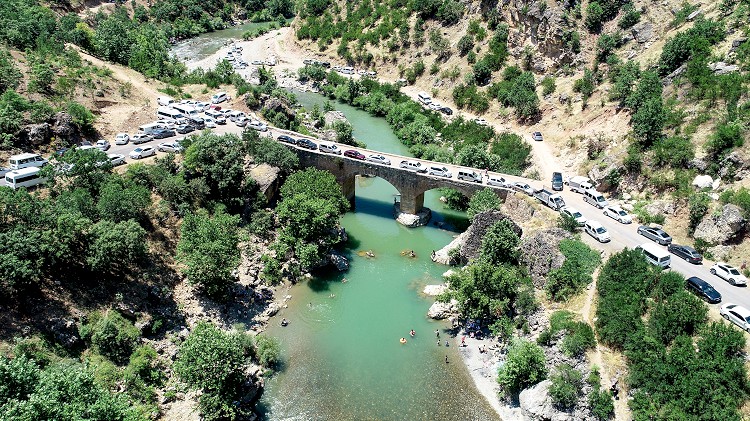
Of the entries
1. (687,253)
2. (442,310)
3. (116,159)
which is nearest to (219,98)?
(116,159)

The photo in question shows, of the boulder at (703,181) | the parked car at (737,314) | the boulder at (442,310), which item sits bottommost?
the boulder at (442,310)

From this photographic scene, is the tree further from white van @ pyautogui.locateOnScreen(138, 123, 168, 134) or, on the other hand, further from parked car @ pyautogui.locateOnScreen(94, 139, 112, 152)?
white van @ pyautogui.locateOnScreen(138, 123, 168, 134)

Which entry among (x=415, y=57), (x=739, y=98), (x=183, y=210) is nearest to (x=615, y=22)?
(x=739, y=98)

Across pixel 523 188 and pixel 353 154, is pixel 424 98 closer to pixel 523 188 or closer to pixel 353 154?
pixel 353 154

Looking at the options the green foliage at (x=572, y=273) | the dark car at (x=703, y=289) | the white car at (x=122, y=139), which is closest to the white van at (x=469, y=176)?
the green foliage at (x=572, y=273)

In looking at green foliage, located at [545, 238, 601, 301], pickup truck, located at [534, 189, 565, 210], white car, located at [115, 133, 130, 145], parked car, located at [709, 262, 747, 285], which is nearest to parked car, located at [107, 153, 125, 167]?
white car, located at [115, 133, 130, 145]

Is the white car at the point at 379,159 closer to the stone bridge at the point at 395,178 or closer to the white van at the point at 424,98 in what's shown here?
the stone bridge at the point at 395,178
